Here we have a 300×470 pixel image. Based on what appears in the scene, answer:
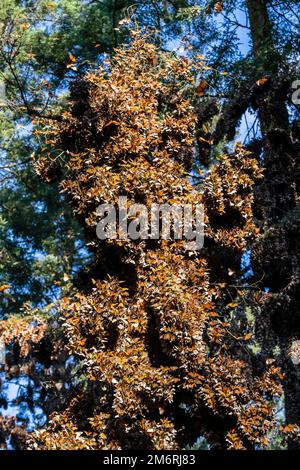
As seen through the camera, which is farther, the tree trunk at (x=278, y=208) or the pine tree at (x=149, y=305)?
the tree trunk at (x=278, y=208)

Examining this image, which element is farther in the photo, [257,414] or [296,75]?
[296,75]

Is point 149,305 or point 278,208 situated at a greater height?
point 278,208

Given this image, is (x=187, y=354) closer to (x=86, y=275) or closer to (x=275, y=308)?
(x=86, y=275)

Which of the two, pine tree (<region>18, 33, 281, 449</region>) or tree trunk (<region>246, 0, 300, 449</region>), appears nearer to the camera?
pine tree (<region>18, 33, 281, 449</region>)

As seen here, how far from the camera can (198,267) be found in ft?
28.1

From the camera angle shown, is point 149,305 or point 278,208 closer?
point 149,305

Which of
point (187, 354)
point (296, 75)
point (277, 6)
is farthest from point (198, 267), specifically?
point (277, 6)

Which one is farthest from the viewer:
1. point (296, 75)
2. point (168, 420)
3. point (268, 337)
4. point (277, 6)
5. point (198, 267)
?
point (277, 6)

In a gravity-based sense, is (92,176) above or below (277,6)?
below
